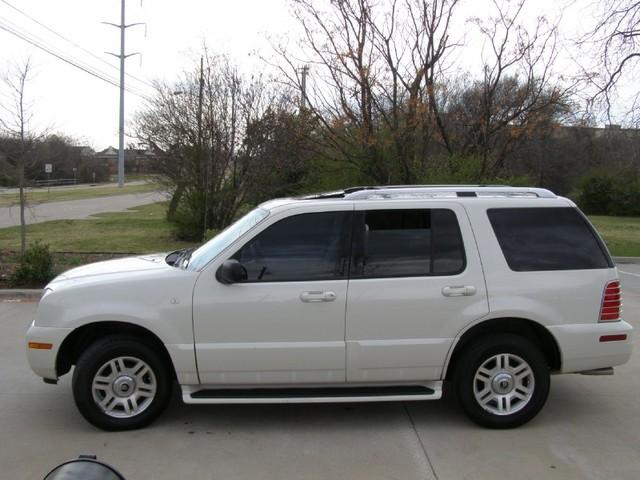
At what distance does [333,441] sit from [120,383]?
62.4 inches

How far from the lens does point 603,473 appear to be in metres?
3.68

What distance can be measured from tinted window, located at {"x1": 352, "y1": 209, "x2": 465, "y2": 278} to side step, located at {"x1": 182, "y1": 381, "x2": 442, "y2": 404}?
86 centimetres

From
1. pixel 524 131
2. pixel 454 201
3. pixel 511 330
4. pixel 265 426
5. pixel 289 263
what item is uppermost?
pixel 524 131

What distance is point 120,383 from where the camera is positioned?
13.9ft

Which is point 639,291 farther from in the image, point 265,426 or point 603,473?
point 265,426

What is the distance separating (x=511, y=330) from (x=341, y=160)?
12.0 metres

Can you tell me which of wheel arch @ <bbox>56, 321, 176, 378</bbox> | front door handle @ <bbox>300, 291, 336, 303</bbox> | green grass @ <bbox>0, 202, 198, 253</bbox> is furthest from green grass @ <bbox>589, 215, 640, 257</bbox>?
wheel arch @ <bbox>56, 321, 176, 378</bbox>

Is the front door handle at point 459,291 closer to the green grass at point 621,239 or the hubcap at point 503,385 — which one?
the hubcap at point 503,385

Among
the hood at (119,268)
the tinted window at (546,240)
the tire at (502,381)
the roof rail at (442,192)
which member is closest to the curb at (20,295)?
the hood at (119,268)

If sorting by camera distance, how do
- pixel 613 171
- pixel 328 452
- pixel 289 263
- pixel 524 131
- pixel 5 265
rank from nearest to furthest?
pixel 328 452, pixel 289 263, pixel 5 265, pixel 524 131, pixel 613 171

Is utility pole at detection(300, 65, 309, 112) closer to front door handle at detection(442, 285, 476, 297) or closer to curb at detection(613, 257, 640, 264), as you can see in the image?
curb at detection(613, 257, 640, 264)

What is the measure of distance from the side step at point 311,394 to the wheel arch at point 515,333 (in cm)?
24

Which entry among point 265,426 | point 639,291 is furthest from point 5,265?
point 639,291

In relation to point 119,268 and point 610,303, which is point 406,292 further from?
point 119,268
